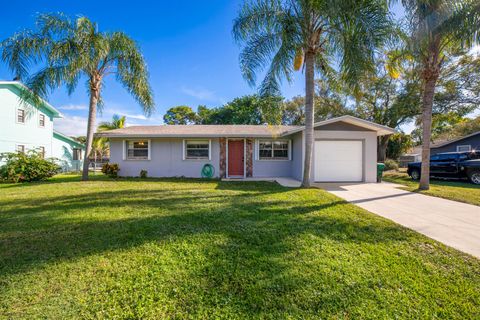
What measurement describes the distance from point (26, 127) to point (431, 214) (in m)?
21.9

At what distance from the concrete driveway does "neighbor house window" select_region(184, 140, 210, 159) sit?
304 inches

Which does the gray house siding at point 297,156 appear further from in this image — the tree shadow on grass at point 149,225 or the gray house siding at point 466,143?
the gray house siding at point 466,143

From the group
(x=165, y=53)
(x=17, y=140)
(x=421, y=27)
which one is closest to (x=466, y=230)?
(x=421, y=27)

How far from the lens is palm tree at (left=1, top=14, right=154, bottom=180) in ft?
29.3

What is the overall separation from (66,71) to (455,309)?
43.2 ft

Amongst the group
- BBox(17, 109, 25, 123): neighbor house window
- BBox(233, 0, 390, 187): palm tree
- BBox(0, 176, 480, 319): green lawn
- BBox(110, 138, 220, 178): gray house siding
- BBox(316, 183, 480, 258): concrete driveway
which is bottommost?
BBox(0, 176, 480, 319): green lawn

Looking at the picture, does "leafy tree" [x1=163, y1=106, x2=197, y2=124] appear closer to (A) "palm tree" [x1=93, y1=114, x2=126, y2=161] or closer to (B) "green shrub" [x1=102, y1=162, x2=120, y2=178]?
(A) "palm tree" [x1=93, y1=114, x2=126, y2=161]

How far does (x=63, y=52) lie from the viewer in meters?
9.16

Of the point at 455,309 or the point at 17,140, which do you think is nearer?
the point at 455,309

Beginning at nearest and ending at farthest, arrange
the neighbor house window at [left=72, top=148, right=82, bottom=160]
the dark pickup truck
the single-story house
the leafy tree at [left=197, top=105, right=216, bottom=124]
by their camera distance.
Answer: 1. the dark pickup truck
2. the single-story house
3. the neighbor house window at [left=72, top=148, right=82, bottom=160]
4. the leafy tree at [left=197, top=105, right=216, bottom=124]

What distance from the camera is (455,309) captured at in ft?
7.03

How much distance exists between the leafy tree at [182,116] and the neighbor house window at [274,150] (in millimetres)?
25887

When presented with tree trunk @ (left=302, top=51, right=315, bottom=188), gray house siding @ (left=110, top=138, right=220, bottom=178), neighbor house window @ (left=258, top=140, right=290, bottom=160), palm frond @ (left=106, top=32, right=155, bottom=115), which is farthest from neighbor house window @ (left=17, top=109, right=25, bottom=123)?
tree trunk @ (left=302, top=51, right=315, bottom=188)

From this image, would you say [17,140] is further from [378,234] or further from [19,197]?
[378,234]
